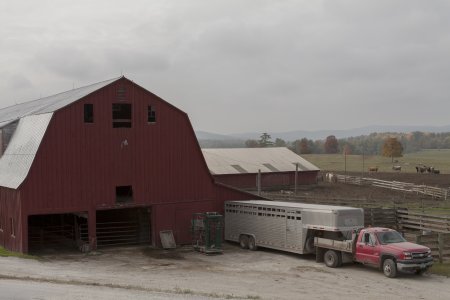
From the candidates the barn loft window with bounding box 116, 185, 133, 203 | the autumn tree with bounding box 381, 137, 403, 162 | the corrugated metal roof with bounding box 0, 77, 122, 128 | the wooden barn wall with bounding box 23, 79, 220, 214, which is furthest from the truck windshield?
the autumn tree with bounding box 381, 137, 403, 162

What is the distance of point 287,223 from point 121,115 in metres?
11.7

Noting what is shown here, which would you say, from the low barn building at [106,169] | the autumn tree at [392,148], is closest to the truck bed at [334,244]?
the low barn building at [106,169]

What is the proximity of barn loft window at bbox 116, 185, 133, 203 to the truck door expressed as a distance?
13777 mm

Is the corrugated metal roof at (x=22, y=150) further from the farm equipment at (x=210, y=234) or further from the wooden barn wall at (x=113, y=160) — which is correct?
the farm equipment at (x=210, y=234)

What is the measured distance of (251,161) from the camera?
67.7 meters

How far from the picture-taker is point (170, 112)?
1325 inches

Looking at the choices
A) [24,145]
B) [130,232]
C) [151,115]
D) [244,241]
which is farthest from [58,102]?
[244,241]

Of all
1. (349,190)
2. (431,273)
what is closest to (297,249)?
(431,273)

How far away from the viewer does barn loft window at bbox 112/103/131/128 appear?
32106mm

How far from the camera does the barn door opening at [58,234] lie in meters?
32.8

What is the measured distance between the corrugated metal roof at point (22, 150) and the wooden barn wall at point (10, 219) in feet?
2.18

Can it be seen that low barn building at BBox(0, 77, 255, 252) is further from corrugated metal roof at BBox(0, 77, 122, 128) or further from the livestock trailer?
the livestock trailer

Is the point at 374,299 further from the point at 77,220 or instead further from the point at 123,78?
the point at 77,220

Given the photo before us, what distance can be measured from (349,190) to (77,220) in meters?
39.0
